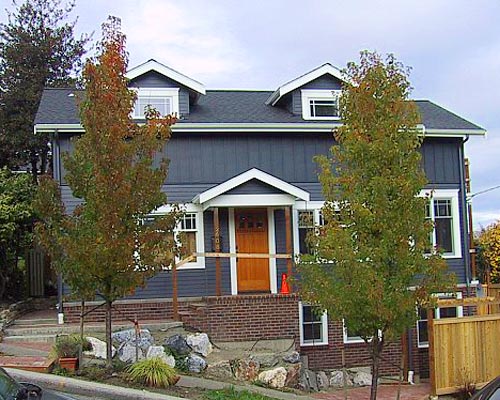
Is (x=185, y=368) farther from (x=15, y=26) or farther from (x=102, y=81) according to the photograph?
(x=15, y=26)

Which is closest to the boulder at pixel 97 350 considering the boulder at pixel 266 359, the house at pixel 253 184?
the boulder at pixel 266 359

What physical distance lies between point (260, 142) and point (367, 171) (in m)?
7.90

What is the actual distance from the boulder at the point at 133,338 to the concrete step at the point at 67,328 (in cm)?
123

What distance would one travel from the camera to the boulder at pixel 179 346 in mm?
12344

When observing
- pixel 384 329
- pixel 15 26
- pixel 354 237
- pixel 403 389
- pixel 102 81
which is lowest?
pixel 403 389

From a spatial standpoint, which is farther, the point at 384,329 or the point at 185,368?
the point at 185,368

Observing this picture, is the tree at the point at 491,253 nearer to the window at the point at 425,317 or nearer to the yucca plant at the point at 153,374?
the window at the point at 425,317

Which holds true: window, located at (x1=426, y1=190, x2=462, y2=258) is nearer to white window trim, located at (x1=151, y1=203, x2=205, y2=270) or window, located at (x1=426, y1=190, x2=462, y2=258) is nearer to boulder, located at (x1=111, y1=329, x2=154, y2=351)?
white window trim, located at (x1=151, y1=203, x2=205, y2=270)

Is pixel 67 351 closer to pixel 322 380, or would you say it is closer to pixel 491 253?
pixel 322 380

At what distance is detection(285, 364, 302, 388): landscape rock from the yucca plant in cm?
245

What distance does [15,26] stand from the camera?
2147cm

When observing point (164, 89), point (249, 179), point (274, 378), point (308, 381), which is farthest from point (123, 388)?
point (164, 89)

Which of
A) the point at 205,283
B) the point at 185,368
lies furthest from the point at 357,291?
the point at 205,283

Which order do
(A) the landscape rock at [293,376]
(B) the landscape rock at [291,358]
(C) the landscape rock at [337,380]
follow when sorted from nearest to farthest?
(A) the landscape rock at [293,376]
(B) the landscape rock at [291,358]
(C) the landscape rock at [337,380]
